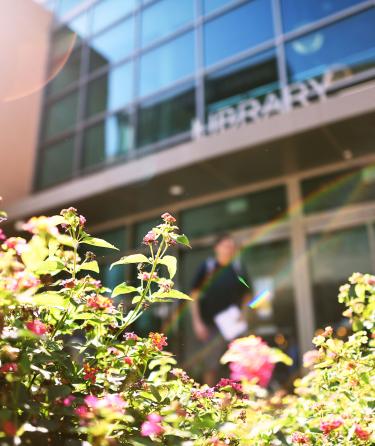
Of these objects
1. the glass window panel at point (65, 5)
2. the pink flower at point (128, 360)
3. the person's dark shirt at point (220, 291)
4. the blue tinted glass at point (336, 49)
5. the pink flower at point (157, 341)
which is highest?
the glass window panel at point (65, 5)

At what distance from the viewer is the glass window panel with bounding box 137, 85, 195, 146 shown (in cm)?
775

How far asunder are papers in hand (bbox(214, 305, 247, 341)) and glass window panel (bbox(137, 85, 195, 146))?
3.20 metres

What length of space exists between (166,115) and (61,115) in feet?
10.5

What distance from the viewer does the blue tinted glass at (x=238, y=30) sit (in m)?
7.29

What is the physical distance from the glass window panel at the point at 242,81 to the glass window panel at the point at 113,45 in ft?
8.18

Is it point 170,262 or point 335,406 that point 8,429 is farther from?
point 335,406

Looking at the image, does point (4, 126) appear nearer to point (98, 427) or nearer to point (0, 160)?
point (0, 160)

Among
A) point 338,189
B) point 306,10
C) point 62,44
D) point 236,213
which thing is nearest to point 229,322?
point 236,213

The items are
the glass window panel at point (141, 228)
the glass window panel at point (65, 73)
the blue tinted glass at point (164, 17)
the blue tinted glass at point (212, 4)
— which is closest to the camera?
the blue tinted glass at point (212, 4)

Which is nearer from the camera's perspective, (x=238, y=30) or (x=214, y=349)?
(x=214, y=349)

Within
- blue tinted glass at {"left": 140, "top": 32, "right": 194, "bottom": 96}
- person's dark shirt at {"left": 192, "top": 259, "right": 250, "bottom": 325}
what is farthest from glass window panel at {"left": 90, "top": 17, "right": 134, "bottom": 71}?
person's dark shirt at {"left": 192, "top": 259, "right": 250, "bottom": 325}

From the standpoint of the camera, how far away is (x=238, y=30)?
7574 millimetres

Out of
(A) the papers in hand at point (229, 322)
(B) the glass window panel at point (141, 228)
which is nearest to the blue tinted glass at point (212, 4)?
(B) the glass window panel at point (141, 228)

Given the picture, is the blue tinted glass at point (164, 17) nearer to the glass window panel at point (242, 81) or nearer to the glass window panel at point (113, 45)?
the glass window panel at point (113, 45)
